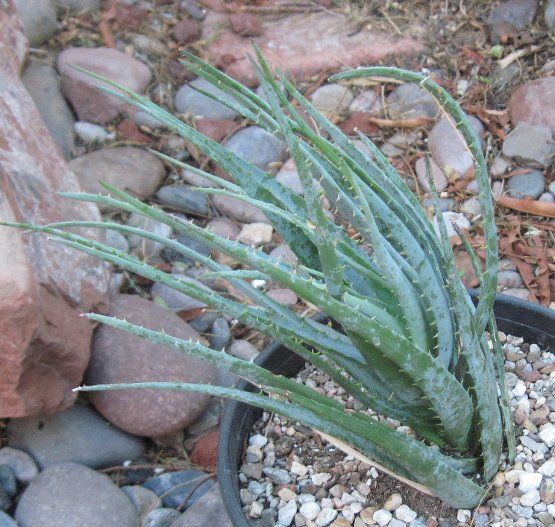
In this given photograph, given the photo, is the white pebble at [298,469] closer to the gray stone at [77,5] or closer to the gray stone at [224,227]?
the gray stone at [224,227]

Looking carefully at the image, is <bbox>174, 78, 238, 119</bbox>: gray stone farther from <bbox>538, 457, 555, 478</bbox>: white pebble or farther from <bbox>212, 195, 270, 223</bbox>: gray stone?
<bbox>538, 457, 555, 478</bbox>: white pebble

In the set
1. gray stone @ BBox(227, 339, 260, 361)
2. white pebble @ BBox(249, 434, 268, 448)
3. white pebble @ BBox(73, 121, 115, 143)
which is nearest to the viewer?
white pebble @ BBox(249, 434, 268, 448)

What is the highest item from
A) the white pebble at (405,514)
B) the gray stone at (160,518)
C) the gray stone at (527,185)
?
the white pebble at (405,514)

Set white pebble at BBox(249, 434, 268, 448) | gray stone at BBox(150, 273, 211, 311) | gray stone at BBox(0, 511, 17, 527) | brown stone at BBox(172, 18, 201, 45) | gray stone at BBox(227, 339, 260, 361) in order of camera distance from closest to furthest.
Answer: white pebble at BBox(249, 434, 268, 448), gray stone at BBox(0, 511, 17, 527), gray stone at BBox(227, 339, 260, 361), gray stone at BBox(150, 273, 211, 311), brown stone at BBox(172, 18, 201, 45)

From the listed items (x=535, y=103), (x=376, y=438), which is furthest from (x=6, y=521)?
(x=535, y=103)

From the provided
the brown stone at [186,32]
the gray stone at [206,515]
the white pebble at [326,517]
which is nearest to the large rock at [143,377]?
the gray stone at [206,515]

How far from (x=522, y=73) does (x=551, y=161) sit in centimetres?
40

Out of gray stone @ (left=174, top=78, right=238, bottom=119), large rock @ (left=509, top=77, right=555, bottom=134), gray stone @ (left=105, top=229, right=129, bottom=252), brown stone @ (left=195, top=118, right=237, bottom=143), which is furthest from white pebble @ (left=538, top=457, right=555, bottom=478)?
gray stone @ (left=174, top=78, right=238, bottom=119)

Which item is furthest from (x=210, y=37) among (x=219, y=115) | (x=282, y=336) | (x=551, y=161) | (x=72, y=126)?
(x=282, y=336)

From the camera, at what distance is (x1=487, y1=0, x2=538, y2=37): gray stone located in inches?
101

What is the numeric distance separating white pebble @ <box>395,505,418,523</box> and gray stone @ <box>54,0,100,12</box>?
2.39m

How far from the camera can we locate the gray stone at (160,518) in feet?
5.53

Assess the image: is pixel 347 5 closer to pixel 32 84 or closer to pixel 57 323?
pixel 32 84

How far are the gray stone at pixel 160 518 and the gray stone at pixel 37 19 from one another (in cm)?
182
